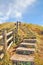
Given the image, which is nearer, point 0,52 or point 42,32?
point 0,52

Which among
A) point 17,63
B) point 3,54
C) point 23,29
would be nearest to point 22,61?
point 17,63

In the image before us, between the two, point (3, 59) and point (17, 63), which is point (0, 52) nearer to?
point (3, 59)

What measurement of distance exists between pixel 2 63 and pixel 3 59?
1.23 feet

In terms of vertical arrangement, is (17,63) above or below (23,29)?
below

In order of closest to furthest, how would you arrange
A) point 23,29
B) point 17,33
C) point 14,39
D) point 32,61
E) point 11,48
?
point 32,61, point 11,48, point 14,39, point 17,33, point 23,29

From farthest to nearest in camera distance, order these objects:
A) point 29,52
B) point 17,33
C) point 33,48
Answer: point 17,33 < point 33,48 < point 29,52

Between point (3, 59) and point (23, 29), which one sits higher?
point (23, 29)

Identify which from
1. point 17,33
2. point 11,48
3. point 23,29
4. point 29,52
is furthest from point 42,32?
point 29,52

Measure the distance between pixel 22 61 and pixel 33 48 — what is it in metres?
1.85

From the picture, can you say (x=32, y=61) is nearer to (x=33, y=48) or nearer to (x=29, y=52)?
(x=29, y=52)

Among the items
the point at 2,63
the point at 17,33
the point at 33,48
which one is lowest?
the point at 2,63

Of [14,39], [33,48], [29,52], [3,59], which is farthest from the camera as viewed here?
[14,39]

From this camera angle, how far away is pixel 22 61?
268 inches

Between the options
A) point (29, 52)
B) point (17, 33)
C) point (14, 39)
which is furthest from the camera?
point (17, 33)
